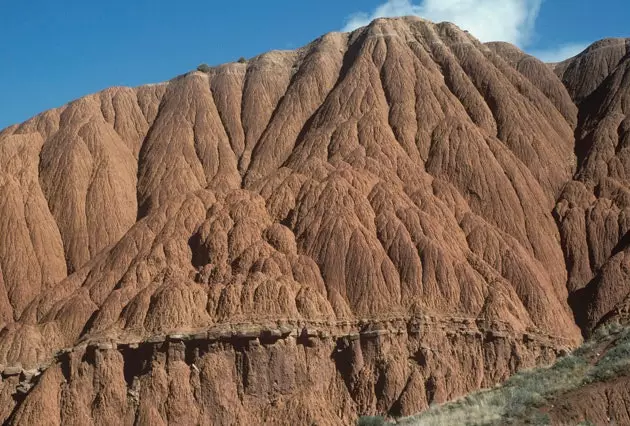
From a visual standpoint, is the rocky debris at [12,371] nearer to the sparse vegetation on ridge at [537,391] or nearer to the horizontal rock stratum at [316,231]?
the horizontal rock stratum at [316,231]

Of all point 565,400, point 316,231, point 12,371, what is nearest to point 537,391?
point 565,400

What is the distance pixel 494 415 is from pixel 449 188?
3258 centimetres

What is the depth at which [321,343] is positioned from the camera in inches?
1916

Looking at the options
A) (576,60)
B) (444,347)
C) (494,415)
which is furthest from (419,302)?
(576,60)

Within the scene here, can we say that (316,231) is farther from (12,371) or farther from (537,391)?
(537,391)

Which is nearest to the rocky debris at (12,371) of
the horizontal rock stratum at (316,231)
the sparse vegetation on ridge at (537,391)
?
the horizontal rock stratum at (316,231)

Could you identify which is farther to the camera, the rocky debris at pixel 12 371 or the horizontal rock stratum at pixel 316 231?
the rocky debris at pixel 12 371

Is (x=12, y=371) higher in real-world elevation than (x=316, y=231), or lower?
lower

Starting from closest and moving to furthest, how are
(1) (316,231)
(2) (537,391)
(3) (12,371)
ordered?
1. (2) (537,391)
2. (3) (12,371)
3. (1) (316,231)

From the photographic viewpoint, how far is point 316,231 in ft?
179

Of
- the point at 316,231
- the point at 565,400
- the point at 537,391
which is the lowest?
the point at 565,400

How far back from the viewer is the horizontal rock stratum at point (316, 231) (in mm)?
47906

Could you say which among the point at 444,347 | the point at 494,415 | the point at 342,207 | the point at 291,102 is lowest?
the point at 494,415

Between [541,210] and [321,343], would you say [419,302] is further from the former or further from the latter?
[541,210]
